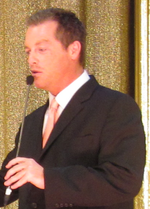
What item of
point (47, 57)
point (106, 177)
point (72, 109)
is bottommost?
point (106, 177)

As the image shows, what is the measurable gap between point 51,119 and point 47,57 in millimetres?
162

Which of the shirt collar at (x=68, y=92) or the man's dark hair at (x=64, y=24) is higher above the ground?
the man's dark hair at (x=64, y=24)

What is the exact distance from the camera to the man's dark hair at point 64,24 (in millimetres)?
1056

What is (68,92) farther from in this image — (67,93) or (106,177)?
(106,177)

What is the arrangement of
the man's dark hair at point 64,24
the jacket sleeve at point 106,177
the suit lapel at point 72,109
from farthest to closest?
the man's dark hair at point 64,24
the suit lapel at point 72,109
the jacket sleeve at point 106,177

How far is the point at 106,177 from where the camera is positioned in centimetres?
84

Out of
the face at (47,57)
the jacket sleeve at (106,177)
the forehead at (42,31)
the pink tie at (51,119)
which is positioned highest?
the forehead at (42,31)

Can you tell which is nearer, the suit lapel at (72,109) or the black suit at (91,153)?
the black suit at (91,153)

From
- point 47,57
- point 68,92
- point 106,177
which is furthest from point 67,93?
point 106,177

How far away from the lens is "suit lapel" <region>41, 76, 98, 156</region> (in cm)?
95

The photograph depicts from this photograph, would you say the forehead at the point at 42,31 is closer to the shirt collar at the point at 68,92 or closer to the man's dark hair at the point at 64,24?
the man's dark hair at the point at 64,24

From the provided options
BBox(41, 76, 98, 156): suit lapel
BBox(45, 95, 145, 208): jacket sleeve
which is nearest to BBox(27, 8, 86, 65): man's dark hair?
BBox(41, 76, 98, 156): suit lapel

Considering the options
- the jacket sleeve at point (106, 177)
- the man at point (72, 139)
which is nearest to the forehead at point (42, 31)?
the man at point (72, 139)

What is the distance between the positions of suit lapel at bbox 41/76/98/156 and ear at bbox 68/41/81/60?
0.32 ft
